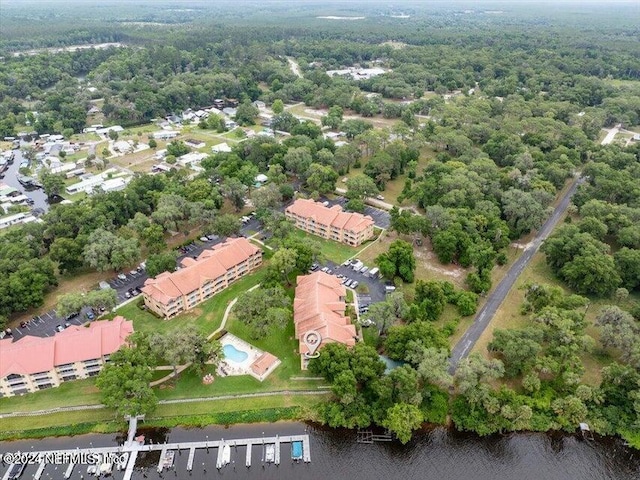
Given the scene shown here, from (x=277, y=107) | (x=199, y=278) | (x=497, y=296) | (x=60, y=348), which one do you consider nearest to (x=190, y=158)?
(x=277, y=107)

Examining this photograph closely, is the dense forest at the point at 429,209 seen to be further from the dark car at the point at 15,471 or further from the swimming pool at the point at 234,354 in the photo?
the dark car at the point at 15,471

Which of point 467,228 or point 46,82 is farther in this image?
point 46,82

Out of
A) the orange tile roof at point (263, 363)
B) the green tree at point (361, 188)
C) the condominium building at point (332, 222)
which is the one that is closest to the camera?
the orange tile roof at point (263, 363)

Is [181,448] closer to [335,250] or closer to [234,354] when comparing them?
[234,354]

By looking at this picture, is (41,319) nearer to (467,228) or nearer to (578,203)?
(467,228)

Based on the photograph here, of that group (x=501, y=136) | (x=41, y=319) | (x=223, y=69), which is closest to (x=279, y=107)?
(x=223, y=69)

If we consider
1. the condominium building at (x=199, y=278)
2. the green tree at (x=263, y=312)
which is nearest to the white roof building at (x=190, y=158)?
the condominium building at (x=199, y=278)

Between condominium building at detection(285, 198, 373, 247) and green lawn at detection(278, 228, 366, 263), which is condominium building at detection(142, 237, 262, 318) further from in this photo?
condominium building at detection(285, 198, 373, 247)
